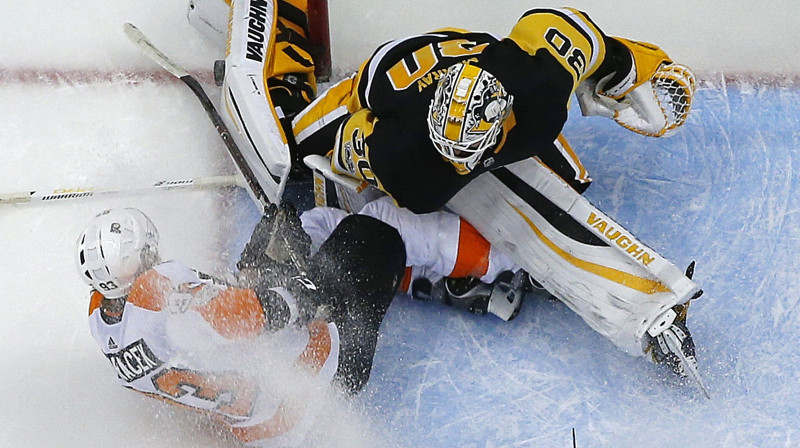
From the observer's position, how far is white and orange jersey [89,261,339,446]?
162 centimetres

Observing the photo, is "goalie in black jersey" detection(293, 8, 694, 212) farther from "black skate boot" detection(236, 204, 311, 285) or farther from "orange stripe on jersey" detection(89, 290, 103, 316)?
"orange stripe on jersey" detection(89, 290, 103, 316)

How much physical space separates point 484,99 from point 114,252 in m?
0.75

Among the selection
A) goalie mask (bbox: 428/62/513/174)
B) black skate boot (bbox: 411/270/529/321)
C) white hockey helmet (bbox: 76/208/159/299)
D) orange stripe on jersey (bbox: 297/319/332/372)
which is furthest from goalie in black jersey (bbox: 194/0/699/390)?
white hockey helmet (bbox: 76/208/159/299)

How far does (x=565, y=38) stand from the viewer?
1891 mm

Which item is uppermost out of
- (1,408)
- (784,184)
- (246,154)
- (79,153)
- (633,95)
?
(633,95)

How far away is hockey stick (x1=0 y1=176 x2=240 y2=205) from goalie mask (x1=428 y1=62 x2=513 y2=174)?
92 cm

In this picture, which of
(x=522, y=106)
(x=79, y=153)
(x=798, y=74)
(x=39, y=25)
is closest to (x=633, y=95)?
(x=522, y=106)

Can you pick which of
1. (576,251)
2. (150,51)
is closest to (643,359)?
(576,251)

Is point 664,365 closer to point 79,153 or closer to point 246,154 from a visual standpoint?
point 246,154

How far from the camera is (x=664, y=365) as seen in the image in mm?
2053

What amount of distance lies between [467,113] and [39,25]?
1.93 meters

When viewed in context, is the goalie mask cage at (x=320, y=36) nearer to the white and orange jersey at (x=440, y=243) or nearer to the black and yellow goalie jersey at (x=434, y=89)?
the black and yellow goalie jersey at (x=434, y=89)

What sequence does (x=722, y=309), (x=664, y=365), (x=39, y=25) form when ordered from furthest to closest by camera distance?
1. (x=39, y=25)
2. (x=722, y=309)
3. (x=664, y=365)

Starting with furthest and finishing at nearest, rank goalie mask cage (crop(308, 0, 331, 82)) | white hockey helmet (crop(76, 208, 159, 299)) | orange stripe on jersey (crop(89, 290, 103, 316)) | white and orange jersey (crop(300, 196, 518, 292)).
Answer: goalie mask cage (crop(308, 0, 331, 82))
white and orange jersey (crop(300, 196, 518, 292))
orange stripe on jersey (crop(89, 290, 103, 316))
white hockey helmet (crop(76, 208, 159, 299))
